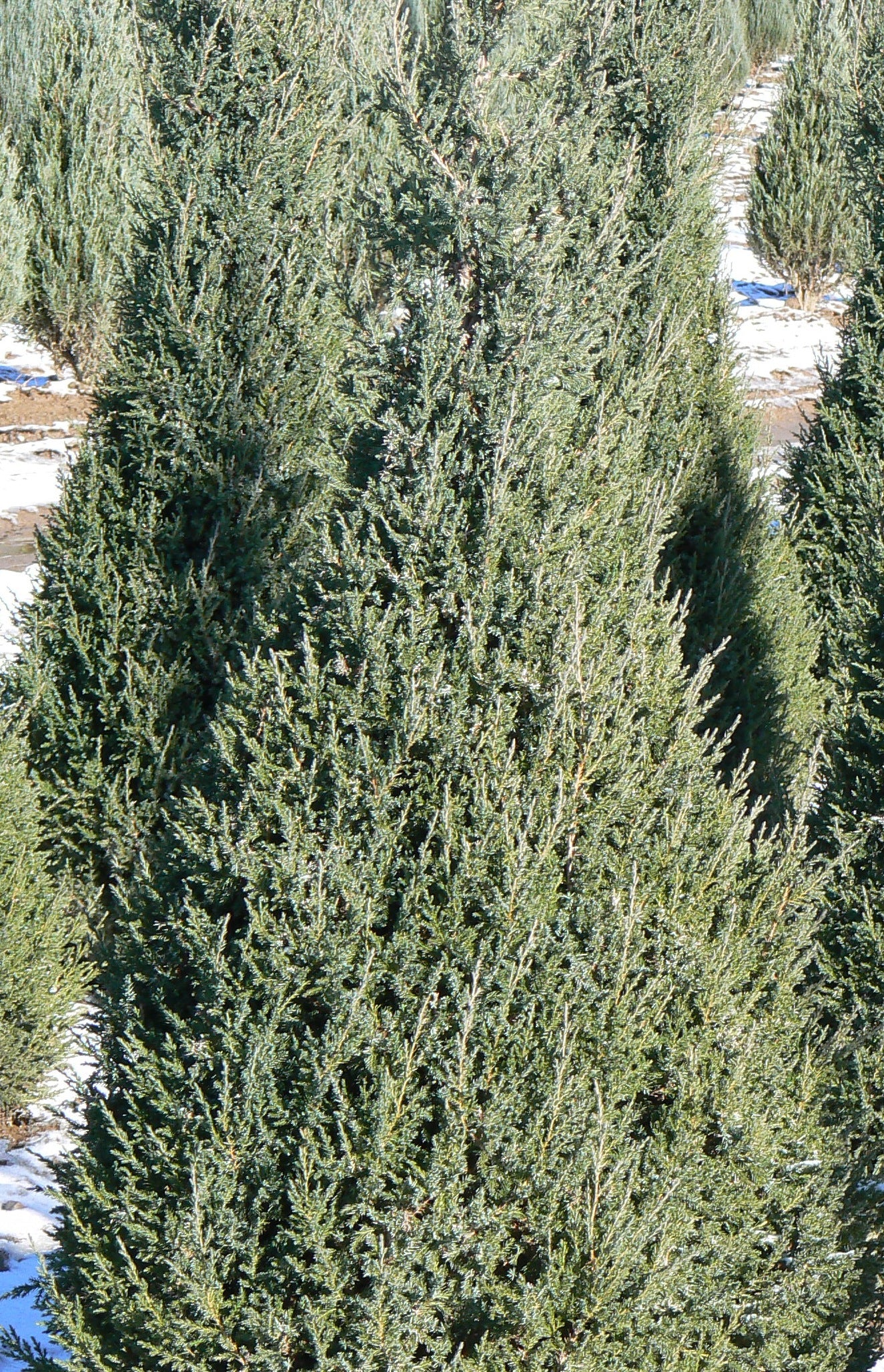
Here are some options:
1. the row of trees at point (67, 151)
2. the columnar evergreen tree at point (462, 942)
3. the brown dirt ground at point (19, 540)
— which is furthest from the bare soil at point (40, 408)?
the columnar evergreen tree at point (462, 942)

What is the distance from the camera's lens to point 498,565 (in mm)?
2145

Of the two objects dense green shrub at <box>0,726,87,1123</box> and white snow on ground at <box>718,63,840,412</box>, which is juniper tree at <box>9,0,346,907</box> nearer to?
dense green shrub at <box>0,726,87,1123</box>

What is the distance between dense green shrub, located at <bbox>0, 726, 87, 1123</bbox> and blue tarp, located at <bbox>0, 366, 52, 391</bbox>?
921 cm

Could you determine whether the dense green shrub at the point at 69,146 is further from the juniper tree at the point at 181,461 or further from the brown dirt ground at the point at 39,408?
the juniper tree at the point at 181,461

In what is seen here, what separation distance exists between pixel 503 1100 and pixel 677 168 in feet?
16.0

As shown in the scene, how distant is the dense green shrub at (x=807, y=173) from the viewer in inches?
572

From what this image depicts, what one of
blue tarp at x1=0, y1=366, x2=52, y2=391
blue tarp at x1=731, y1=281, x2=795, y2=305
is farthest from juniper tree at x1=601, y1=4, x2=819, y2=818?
blue tarp at x1=731, y1=281, x2=795, y2=305

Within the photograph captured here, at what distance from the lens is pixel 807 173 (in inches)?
591

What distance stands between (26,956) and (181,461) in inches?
70.2

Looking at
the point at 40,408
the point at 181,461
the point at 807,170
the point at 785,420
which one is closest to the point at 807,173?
the point at 807,170

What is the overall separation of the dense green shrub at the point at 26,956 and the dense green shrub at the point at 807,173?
42.4 ft

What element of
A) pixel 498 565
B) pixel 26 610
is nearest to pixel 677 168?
pixel 26 610

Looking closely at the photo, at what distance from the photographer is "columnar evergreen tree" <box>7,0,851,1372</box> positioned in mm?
1890

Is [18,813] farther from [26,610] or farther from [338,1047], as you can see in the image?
[338,1047]
